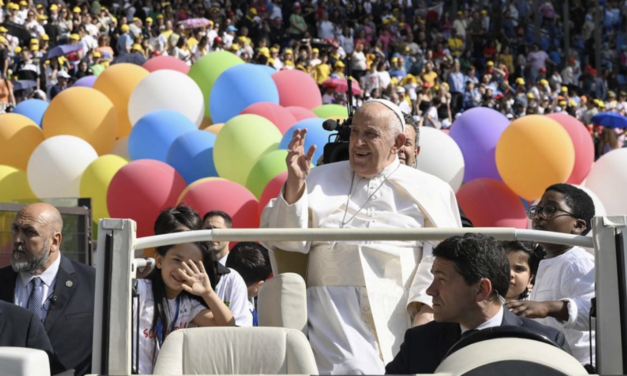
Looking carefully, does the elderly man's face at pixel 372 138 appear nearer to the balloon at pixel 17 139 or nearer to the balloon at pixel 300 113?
the balloon at pixel 300 113

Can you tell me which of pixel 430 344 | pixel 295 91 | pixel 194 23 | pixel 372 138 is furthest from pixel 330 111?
pixel 194 23

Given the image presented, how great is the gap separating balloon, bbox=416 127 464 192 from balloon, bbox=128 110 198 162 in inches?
93.6

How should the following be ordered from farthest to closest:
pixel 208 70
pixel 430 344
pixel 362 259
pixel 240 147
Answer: pixel 208 70 → pixel 240 147 → pixel 362 259 → pixel 430 344

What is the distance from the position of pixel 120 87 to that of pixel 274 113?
2.06 m

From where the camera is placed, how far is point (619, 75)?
28.3 metres

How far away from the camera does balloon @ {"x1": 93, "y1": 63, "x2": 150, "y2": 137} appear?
38.5 feet

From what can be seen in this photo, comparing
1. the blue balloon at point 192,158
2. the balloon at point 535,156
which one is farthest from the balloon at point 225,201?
the balloon at point 535,156

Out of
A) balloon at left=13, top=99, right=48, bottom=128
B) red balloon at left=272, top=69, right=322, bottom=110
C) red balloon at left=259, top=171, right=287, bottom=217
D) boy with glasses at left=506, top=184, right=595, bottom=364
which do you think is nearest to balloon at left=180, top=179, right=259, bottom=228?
red balloon at left=259, top=171, right=287, bottom=217

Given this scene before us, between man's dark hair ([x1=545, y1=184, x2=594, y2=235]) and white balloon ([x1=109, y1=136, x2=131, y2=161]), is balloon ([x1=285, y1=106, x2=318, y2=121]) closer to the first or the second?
white balloon ([x1=109, y1=136, x2=131, y2=161])

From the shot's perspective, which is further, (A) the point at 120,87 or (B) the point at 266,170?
(A) the point at 120,87

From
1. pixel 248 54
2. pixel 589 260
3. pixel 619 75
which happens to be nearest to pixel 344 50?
pixel 248 54

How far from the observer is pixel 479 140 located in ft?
36.4

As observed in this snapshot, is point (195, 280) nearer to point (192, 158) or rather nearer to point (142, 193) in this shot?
point (142, 193)

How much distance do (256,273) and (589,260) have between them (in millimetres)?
2553
